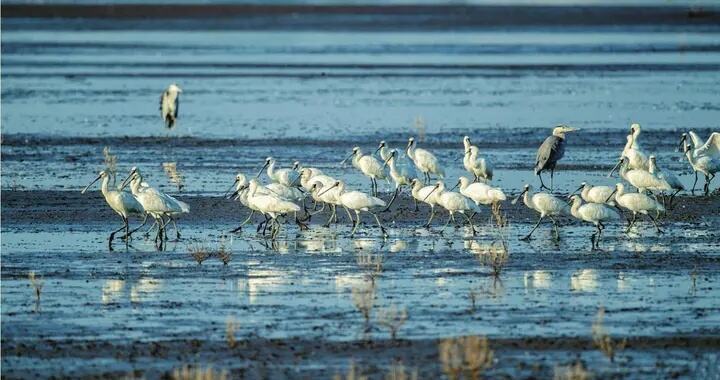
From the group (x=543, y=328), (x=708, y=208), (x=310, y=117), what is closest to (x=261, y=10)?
(x=310, y=117)

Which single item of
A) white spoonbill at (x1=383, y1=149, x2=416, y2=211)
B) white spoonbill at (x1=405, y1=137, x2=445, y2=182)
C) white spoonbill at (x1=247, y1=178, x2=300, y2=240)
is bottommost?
white spoonbill at (x1=247, y1=178, x2=300, y2=240)

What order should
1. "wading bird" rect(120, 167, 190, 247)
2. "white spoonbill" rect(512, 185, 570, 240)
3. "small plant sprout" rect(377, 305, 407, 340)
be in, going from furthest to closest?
"white spoonbill" rect(512, 185, 570, 240) → "wading bird" rect(120, 167, 190, 247) → "small plant sprout" rect(377, 305, 407, 340)

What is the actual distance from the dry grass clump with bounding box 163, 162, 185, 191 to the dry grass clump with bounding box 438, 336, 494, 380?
10663 millimetres

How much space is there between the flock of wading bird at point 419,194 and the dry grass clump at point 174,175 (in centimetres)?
112

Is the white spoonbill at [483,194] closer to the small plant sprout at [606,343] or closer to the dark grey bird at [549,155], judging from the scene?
the dark grey bird at [549,155]

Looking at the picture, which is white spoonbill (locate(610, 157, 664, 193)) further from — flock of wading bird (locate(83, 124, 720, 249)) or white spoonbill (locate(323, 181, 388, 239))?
white spoonbill (locate(323, 181, 388, 239))

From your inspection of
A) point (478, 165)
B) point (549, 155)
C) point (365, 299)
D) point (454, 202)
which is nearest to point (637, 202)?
point (454, 202)

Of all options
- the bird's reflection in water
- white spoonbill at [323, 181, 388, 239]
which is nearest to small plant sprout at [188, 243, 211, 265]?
white spoonbill at [323, 181, 388, 239]

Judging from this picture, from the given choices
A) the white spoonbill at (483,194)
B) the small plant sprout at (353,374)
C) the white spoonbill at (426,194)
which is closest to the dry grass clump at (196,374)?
the small plant sprout at (353,374)

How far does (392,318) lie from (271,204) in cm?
494

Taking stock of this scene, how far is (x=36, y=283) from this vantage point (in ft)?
45.9

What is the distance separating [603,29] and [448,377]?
178ft

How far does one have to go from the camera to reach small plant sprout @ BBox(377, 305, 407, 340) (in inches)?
473

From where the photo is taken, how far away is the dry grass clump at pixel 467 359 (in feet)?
34.7
